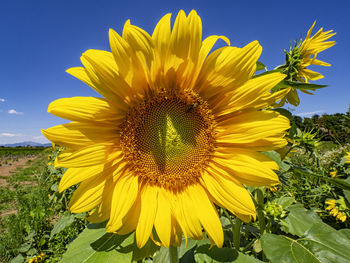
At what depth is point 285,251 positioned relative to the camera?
1263 millimetres

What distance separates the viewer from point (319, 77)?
1.75 metres

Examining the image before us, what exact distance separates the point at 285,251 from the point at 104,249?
1006 mm

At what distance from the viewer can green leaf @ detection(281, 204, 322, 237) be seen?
68.4 inches

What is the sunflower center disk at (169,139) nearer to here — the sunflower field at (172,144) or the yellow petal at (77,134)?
the sunflower field at (172,144)

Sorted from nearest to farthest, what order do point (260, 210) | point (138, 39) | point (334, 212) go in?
point (138, 39) < point (260, 210) < point (334, 212)

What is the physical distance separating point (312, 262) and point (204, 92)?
1.14m

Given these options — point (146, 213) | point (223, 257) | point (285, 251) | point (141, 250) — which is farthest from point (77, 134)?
point (285, 251)

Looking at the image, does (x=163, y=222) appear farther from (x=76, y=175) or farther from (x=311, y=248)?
(x=311, y=248)

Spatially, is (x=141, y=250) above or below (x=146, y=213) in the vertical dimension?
below

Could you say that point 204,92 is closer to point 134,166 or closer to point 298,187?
point 134,166

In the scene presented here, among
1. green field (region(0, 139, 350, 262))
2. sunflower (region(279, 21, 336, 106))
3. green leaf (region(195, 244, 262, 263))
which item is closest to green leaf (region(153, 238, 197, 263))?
green field (region(0, 139, 350, 262))

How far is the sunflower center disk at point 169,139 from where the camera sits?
4.17 ft

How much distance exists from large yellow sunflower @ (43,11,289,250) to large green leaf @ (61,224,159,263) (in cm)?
8

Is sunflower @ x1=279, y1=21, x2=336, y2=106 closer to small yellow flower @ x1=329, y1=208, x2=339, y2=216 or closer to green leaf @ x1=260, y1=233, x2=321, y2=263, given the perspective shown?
green leaf @ x1=260, y1=233, x2=321, y2=263
